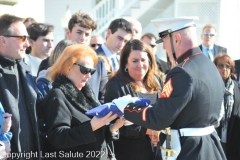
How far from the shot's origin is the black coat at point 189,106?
349cm

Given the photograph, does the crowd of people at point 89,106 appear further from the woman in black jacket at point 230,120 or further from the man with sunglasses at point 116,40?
the woman in black jacket at point 230,120

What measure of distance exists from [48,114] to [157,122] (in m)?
0.89

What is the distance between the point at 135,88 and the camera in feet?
15.5

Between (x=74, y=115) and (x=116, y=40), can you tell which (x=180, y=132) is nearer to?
(x=74, y=115)

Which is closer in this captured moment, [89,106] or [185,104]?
[185,104]

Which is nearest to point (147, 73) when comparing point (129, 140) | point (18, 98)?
point (129, 140)

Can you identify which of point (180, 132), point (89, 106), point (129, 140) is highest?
point (89, 106)

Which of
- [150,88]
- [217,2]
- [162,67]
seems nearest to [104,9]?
[217,2]

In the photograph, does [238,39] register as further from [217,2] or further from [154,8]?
[154,8]

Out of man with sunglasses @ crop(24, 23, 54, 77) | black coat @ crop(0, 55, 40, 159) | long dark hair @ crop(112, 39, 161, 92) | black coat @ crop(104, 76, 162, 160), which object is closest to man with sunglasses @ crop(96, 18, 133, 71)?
man with sunglasses @ crop(24, 23, 54, 77)

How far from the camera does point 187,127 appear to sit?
3.61 metres

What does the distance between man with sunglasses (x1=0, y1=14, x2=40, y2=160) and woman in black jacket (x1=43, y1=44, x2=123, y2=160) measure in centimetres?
15

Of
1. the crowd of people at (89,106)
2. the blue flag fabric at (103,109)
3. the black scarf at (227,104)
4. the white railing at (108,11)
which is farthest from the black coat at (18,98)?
the white railing at (108,11)

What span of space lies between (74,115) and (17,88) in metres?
0.50
